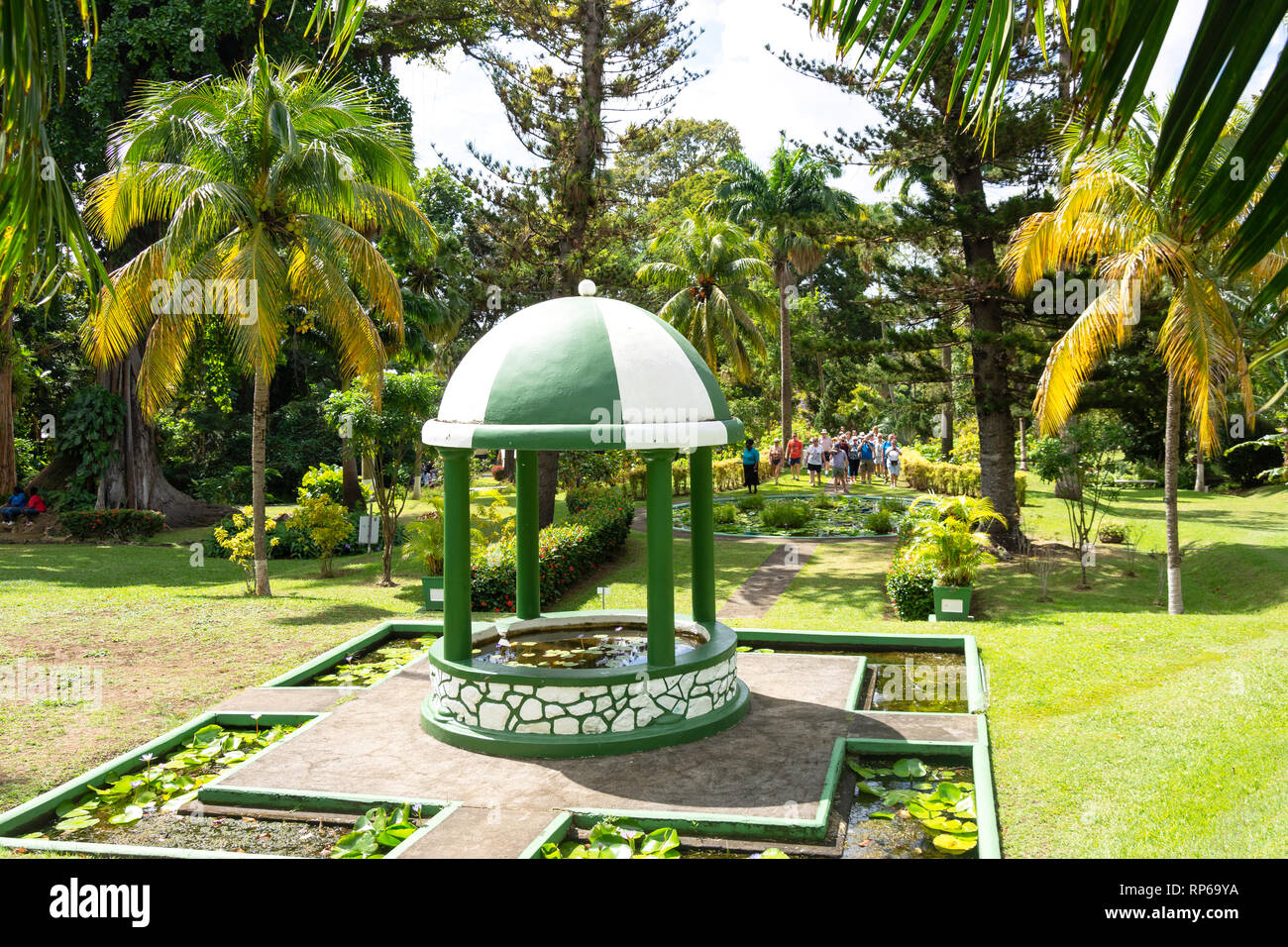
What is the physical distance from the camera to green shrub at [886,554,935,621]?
1266cm

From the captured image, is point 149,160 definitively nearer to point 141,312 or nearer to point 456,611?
point 141,312

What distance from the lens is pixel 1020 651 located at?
10.3 metres

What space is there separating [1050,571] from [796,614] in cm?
557

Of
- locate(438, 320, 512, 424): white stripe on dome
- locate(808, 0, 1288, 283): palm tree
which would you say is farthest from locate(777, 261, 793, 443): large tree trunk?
locate(808, 0, 1288, 283): palm tree

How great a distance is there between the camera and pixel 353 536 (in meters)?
20.4

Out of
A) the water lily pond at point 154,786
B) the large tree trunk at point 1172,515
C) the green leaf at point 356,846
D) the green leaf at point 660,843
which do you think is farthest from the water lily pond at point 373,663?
the large tree trunk at point 1172,515

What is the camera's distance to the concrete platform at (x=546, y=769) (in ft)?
21.1

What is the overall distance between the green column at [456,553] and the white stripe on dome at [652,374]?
61.6 inches

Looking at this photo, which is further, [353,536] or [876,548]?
[353,536]

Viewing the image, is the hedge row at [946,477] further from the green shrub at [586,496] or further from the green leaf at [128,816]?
the green leaf at [128,816]

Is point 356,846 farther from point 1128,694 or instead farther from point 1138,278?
point 1138,278

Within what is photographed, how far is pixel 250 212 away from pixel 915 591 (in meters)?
10.3

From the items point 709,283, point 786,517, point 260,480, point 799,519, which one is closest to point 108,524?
point 260,480

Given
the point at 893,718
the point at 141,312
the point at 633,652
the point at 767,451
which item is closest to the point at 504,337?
the point at 633,652
